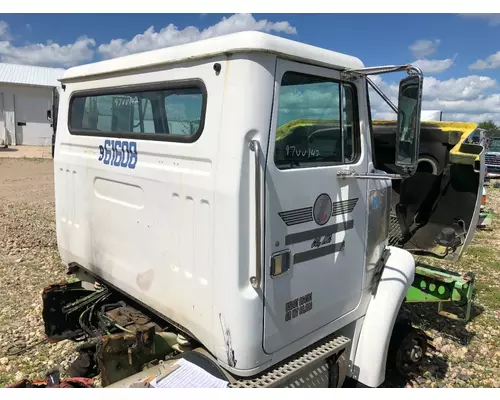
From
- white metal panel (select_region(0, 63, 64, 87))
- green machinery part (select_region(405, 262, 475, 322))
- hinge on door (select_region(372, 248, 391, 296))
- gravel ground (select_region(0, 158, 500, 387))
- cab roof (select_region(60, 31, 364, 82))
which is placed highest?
white metal panel (select_region(0, 63, 64, 87))

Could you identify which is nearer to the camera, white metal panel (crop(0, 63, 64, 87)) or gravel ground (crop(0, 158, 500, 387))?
gravel ground (crop(0, 158, 500, 387))

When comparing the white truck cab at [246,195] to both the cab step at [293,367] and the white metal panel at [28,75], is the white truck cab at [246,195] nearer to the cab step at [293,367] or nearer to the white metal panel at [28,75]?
the cab step at [293,367]

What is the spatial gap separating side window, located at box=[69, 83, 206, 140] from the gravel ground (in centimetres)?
212

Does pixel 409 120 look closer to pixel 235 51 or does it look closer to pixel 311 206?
pixel 311 206

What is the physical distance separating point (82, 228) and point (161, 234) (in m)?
1.13

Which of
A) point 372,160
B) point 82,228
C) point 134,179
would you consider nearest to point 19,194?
point 82,228

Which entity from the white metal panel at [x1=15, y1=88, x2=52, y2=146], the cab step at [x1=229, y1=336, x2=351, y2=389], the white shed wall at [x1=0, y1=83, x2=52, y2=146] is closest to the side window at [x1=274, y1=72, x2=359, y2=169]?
the cab step at [x1=229, y1=336, x2=351, y2=389]

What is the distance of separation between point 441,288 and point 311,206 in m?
2.30

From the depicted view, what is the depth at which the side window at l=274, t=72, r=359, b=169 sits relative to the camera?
2.52 m

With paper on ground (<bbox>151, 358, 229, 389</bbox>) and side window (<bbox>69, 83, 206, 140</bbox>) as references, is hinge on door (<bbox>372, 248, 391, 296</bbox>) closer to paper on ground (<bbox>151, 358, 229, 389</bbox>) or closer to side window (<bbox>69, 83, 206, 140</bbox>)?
paper on ground (<bbox>151, 358, 229, 389</bbox>)

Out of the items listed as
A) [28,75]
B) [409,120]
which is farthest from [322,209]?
[28,75]

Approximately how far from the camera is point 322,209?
2.74 meters

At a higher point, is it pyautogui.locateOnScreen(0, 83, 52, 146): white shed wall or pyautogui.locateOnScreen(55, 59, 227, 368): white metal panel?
pyautogui.locateOnScreen(0, 83, 52, 146): white shed wall

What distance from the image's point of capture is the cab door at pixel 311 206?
2.47m
